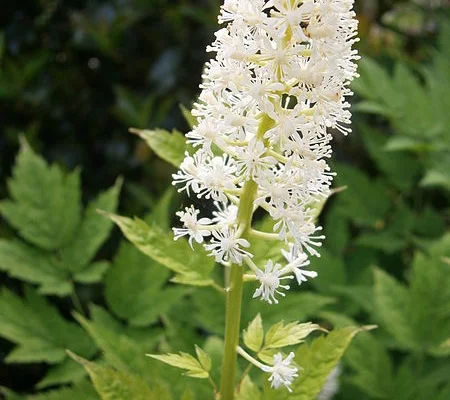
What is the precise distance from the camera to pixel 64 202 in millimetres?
1864

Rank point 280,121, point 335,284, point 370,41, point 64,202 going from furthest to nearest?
point 370,41 → point 335,284 → point 64,202 → point 280,121

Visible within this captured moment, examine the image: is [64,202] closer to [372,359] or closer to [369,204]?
[372,359]

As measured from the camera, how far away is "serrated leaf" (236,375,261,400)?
1.35m

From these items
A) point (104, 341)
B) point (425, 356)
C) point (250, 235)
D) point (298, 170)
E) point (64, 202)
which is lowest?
point (425, 356)

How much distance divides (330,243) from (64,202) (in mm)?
937

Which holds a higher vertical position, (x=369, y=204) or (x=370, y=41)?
(x=370, y=41)

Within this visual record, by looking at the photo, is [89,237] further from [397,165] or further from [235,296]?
[397,165]

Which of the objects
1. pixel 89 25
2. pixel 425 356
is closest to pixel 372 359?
pixel 425 356

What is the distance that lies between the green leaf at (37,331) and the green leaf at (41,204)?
0.16 meters

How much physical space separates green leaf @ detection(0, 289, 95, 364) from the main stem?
583 millimetres

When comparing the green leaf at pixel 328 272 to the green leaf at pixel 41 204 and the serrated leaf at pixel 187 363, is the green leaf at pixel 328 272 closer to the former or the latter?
the green leaf at pixel 41 204

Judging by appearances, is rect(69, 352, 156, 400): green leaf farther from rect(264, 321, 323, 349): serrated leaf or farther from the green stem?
rect(264, 321, 323, 349): serrated leaf

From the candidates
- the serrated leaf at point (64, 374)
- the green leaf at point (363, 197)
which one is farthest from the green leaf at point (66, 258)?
the green leaf at point (363, 197)

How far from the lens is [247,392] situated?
1.37m
